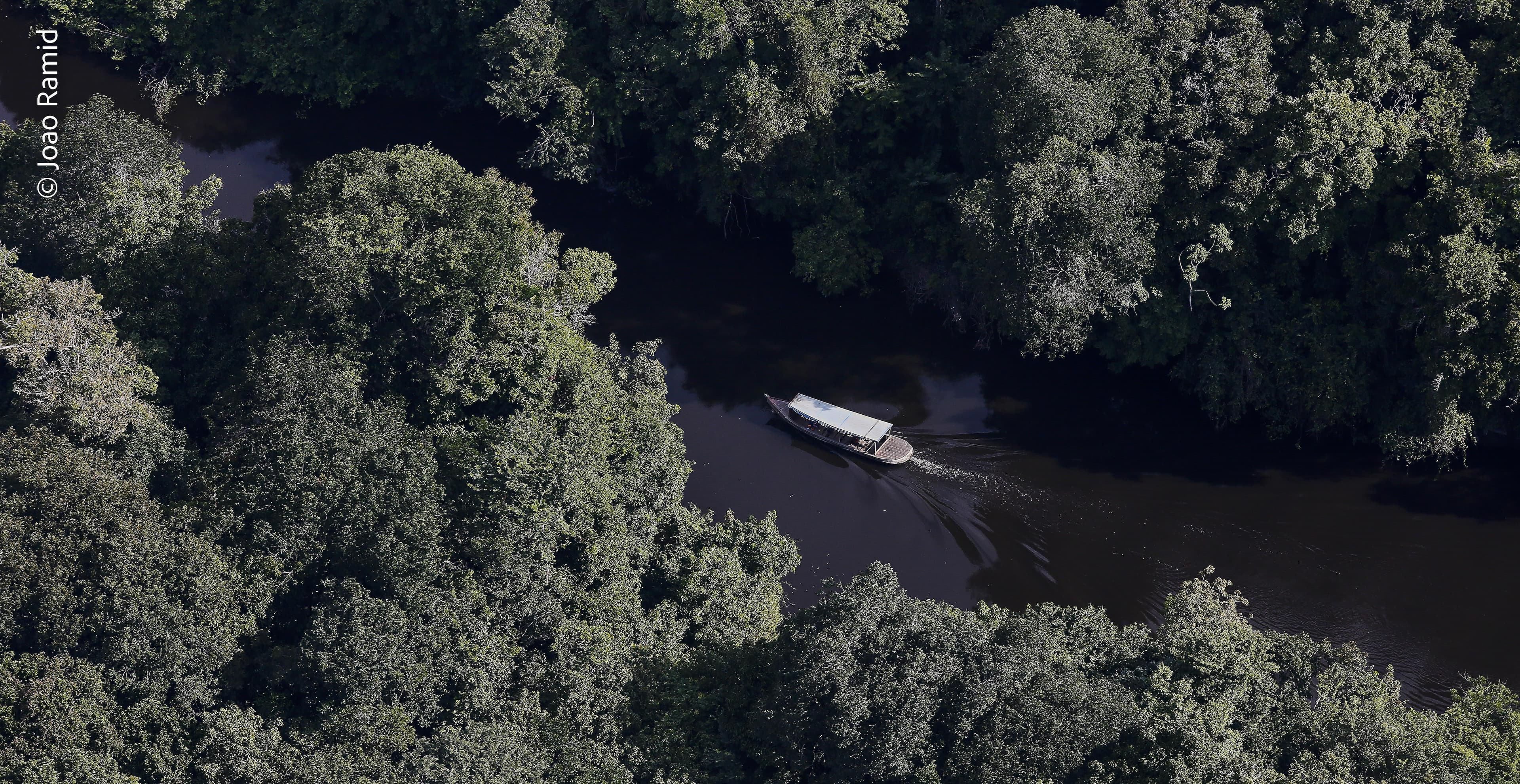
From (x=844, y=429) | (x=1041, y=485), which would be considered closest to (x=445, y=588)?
(x=844, y=429)

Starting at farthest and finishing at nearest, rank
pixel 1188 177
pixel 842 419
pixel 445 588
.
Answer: pixel 842 419
pixel 1188 177
pixel 445 588

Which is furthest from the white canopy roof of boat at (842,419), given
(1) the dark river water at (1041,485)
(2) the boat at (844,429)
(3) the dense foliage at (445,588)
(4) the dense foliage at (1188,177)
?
(3) the dense foliage at (445,588)

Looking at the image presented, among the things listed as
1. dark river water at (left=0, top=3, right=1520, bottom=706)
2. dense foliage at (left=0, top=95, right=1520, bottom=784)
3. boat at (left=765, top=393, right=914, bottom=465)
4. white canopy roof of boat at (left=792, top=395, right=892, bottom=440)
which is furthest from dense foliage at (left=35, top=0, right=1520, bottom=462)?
boat at (left=765, top=393, right=914, bottom=465)

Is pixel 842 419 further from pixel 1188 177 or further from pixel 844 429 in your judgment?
pixel 1188 177

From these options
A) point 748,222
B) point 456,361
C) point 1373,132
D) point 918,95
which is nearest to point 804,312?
point 748,222

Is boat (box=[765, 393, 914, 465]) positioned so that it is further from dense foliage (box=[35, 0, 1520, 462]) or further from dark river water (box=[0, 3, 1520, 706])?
dense foliage (box=[35, 0, 1520, 462])

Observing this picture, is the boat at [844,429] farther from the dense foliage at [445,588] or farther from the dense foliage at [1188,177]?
the dense foliage at [445,588]
